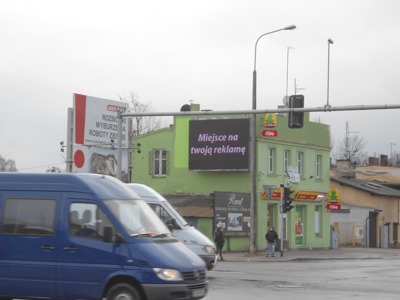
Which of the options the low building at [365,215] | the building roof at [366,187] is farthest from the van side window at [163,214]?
the building roof at [366,187]

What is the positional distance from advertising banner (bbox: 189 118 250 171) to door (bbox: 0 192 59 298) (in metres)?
30.4

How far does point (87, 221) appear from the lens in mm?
12953

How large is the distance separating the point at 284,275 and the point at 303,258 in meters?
14.2

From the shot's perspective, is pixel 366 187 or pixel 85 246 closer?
pixel 85 246

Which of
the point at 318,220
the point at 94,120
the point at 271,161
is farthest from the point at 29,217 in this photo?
the point at 318,220

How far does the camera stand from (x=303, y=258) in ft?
126

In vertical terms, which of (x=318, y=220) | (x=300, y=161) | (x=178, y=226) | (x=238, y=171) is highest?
(x=300, y=161)

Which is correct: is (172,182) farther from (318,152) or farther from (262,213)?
(318,152)

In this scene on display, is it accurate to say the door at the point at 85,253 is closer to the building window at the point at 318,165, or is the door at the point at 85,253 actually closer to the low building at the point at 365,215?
the building window at the point at 318,165

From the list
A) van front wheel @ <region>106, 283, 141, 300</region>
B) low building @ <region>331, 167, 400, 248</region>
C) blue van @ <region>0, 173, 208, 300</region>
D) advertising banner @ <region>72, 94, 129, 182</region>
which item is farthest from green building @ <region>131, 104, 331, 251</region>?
van front wheel @ <region>106, 283, 141, 300</region>

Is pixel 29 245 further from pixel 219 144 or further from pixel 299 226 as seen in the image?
pixel 299 226

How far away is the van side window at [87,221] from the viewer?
1283 cm

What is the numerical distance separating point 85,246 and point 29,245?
3.58 ft

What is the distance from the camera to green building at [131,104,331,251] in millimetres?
43125
